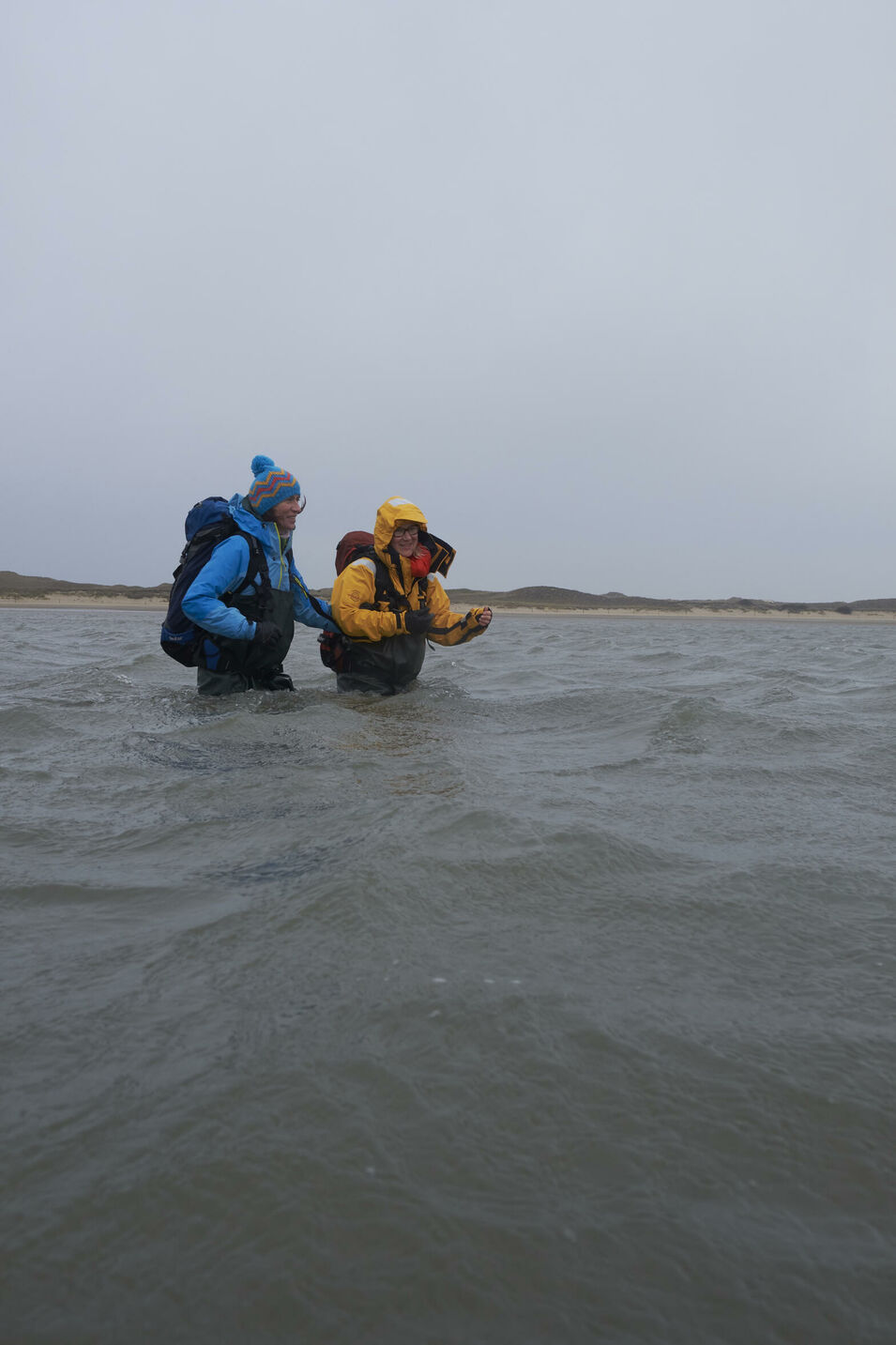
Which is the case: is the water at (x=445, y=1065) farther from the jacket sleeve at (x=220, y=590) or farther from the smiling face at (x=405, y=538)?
the smiling face at (x=405, y=538)

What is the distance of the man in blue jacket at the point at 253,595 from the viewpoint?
576cm

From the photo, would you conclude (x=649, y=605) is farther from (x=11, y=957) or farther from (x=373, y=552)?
(x=11, y=957)

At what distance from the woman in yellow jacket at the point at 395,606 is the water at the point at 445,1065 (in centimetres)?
266

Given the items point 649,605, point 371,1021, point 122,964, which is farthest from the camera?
point 649,605

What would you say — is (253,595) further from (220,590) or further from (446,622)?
(446,622)

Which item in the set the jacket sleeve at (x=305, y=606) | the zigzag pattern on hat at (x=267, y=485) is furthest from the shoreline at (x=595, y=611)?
the zigzag pattern on hat at (x=267, y=485)

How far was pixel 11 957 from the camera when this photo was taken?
7.27ft

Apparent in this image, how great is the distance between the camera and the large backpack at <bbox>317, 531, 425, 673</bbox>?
21.6 feet

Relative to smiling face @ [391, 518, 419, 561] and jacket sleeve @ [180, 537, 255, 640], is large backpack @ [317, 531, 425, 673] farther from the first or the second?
jacket sleeve @ [180, 537, 255, 640]

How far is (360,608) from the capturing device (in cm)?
645

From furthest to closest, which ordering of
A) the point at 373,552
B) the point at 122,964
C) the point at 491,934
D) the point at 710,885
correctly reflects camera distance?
the point at 373,552
the point at 710,885
the point at 491,934
the point at 122,964

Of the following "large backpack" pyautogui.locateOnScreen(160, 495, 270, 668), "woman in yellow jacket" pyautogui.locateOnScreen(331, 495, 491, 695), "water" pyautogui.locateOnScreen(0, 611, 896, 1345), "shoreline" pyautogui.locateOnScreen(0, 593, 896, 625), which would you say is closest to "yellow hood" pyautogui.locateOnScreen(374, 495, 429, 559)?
"woman in yellow jacket" pyautogui.locateOnScreen(331, 495, 491, 695)

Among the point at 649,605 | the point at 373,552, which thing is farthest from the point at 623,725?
the point at 649,605

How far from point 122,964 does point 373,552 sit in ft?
15.8
